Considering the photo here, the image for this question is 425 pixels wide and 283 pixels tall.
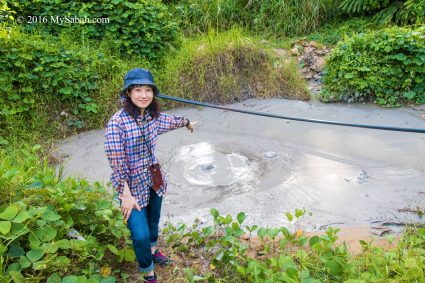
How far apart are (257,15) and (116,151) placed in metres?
6.33

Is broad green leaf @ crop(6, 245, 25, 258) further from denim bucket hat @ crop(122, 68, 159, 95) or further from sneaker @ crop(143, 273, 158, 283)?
denim bucket hat @ crop(122, 68, 159, 95)

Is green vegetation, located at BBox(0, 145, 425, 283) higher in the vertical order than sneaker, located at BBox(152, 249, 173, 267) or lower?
higher

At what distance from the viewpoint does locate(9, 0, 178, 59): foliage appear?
634 centimetres

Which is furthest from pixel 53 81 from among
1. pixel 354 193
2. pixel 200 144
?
pixel 354 193

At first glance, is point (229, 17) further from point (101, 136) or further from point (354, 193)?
point (354, 193)

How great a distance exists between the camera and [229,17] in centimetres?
801

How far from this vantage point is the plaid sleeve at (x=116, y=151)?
2.34 m

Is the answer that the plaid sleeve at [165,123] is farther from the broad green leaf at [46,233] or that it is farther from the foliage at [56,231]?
the broad green leaf at [46,233]

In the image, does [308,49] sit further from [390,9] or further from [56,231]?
[56,231]

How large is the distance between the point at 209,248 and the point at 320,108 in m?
3.72

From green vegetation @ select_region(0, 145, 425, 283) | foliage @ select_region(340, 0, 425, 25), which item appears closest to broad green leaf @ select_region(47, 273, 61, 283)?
green vegetation @ select_region(0, 145, 425, 283)

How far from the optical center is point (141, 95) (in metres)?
2.43

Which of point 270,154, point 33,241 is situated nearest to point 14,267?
point 33,241

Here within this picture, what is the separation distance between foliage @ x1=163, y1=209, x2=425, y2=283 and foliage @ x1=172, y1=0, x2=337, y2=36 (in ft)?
18.2
